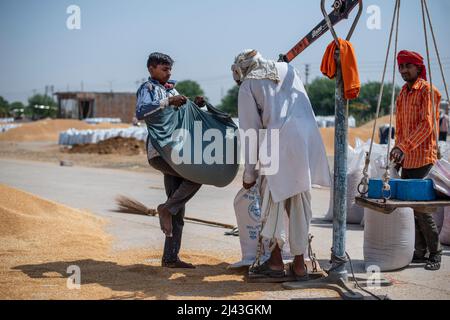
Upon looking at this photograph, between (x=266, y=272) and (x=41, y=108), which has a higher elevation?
(x=41, y=108)

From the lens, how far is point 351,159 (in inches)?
331

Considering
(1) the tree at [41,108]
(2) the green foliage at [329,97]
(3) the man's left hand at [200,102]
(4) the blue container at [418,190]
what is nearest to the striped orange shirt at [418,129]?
(4) the blue container at [418,190]

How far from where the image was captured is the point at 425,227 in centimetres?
592

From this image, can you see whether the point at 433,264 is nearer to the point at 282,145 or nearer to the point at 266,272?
the point at 266,272

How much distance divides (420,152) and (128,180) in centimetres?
1120

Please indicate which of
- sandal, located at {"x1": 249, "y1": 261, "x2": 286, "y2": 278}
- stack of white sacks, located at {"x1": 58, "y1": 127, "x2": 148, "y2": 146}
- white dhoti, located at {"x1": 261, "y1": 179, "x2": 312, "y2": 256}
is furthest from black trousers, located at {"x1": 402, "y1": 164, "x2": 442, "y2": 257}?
stack of white sacks, located at {"x1": 58, "y1": 127, "x2": 148, "y2": 146}

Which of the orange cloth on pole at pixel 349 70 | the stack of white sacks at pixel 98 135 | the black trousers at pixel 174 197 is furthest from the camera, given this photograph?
the stack of white sacks at pixel 98 135

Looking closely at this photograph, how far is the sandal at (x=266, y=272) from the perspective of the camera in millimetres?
5184

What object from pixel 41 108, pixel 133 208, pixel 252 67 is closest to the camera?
pixel 252 67

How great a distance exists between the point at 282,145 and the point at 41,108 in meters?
109

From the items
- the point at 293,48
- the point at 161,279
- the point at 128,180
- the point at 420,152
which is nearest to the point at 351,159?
the point at 420,152

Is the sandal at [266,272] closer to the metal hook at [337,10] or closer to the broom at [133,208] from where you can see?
the metal hook at [337,10]

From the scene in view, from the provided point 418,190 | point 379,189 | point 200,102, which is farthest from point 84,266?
point 418,190

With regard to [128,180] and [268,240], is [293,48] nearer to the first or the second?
[268,240]
